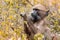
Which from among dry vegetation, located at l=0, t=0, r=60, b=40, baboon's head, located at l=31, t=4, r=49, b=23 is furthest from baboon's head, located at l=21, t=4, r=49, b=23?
dry vegetation, located at l=0, t=0, r=60, b=40

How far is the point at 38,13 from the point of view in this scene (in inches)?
219

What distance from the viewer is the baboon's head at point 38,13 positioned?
5.36 m

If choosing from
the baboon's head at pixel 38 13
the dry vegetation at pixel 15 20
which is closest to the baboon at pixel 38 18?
the baboon's head at pixel 38 13

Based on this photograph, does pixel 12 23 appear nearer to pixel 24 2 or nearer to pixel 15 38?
pixel 15 38

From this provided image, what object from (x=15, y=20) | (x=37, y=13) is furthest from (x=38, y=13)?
(x=15, y=20)

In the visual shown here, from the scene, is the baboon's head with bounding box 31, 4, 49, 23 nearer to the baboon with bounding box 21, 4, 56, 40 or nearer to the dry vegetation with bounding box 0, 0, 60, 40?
the baboon with bounding box 21, 4, 56, 40

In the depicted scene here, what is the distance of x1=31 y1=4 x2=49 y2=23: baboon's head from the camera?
5.36 metres

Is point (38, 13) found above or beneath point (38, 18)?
above

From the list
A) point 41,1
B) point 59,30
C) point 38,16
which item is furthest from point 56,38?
point 41,1

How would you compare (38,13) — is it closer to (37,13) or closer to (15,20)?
(37,13)

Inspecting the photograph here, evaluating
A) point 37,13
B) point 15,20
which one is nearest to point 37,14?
point 37,13

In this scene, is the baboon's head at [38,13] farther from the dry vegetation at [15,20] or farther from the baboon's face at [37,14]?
the dry vegetation at [15,20]

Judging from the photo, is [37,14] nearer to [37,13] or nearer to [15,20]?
[37,13]

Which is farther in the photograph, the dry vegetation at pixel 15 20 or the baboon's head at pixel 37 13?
the baboon's head at pixel 37 13
